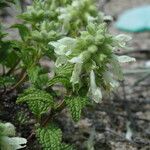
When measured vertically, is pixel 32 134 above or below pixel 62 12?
below

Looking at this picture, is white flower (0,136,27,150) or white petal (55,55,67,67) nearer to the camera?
white flower (0,136,27,150)

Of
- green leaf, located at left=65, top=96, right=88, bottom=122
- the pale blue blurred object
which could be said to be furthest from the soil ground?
the pale blue blurred object

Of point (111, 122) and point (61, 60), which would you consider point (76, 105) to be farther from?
point (111, 122)

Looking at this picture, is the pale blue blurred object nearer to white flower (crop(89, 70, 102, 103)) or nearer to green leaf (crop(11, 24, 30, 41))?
green leaf (crop(11, 24, 30, 41))

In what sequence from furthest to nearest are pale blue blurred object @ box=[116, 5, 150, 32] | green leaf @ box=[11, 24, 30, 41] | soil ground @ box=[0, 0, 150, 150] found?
pale blue blurred object @ box=[116, 5, 150, 32] < soil ground @ box=[0, 0, 150, 150] < green leaf @ box=[11, 24, 30, 41]

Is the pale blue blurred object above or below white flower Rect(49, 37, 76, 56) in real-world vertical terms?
above

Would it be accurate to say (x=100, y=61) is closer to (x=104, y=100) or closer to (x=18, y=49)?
(x=18, y=49)

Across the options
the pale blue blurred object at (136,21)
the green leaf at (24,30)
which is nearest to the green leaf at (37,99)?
the green leaf at (24,30)

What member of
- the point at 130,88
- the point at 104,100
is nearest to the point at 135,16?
the point at 130,88
